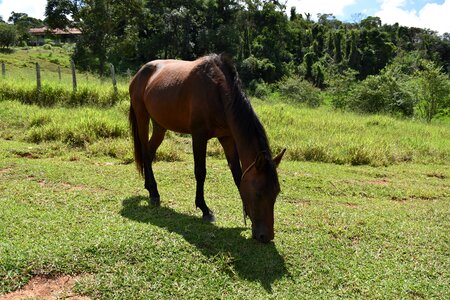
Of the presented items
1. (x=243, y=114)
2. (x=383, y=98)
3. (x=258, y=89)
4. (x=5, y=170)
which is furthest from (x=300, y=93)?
(x=243, y=114)

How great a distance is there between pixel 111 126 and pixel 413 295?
28.1 feet

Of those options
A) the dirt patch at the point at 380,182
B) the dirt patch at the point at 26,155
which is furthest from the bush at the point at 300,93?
the dirt patch at the point at 26,155

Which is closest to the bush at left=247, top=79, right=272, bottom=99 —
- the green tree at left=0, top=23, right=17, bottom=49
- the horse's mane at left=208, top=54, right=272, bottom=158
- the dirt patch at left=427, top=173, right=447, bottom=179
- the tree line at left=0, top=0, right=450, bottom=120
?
the tree line at left=0, top=0, right=450, bottom=120

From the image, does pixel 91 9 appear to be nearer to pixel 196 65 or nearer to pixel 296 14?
pixel 196 65

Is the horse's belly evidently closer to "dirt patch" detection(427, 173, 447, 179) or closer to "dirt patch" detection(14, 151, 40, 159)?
"dirt patch" detection(14, 151, 40, 159)

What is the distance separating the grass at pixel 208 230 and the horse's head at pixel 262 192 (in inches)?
12.3

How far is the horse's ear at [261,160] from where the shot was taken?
3738mm

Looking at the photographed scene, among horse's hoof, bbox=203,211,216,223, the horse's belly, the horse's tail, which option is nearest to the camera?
horse's hoof, bbox=203,211,216,223

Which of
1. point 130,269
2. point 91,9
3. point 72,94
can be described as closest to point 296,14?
point 91,9

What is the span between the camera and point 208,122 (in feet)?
15.5

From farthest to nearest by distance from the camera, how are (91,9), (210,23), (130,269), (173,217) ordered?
(210,23)
(91,9)
(173,217)
(130,269)

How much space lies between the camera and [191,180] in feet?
23.9

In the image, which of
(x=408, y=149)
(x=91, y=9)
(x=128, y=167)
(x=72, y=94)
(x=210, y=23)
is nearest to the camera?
(x=128, y=167)

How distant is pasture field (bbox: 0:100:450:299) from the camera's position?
11.7 ft
